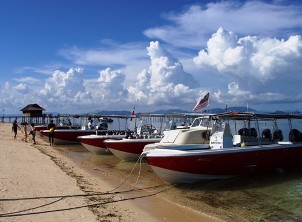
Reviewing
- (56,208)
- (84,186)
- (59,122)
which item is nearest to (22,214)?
(56,208)

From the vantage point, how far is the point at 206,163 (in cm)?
1396

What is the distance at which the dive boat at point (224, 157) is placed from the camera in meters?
13.8

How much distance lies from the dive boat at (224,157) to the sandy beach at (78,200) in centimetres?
105

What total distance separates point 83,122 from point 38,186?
2559cm

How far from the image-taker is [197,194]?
1318cm

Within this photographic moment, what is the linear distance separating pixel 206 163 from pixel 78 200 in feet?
16.8

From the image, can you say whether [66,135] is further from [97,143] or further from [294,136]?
[294,136]

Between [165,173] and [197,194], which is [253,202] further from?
[165,173]

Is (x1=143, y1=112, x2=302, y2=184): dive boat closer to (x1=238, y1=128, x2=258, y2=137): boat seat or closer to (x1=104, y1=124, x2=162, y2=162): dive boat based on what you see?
(x1=238, y1=128, x2=258, y2=137): boat seat

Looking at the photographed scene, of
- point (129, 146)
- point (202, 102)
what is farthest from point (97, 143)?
point (202, 102)

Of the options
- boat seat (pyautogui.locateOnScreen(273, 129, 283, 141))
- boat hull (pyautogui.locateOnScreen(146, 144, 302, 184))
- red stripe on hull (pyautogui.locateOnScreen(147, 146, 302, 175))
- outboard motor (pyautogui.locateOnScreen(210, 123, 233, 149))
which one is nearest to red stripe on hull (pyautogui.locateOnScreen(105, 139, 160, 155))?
outboard motor (pyautogui.locateOnScreen(210, 123, 233, 149))

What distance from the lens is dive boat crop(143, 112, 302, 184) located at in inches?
543

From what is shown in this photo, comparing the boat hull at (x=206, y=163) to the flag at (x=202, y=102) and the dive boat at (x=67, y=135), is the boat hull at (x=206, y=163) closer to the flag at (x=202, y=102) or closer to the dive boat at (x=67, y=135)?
the flag at (x=202, y=102)

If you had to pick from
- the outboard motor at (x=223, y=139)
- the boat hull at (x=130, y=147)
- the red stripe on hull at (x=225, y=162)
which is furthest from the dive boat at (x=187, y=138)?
the boat hull at (x=130, y=147)
